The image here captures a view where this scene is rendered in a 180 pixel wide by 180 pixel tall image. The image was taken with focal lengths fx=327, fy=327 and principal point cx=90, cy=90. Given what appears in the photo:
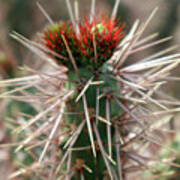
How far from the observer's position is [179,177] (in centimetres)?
167

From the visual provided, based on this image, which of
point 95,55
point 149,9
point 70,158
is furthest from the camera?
point 149,9

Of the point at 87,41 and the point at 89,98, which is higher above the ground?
the point at 87,41

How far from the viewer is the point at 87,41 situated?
40.2 inches

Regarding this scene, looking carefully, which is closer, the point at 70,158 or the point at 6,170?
the point at 70,158

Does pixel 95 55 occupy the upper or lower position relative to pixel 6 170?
upper

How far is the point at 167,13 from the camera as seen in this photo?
18.4 ft

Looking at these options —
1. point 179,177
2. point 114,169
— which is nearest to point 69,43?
point 114,169

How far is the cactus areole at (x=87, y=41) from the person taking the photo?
3.36 feet

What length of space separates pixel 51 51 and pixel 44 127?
0.27 metres

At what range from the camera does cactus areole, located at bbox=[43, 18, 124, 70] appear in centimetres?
103

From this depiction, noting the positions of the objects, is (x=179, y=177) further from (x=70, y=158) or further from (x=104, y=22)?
(x=104, y=22)

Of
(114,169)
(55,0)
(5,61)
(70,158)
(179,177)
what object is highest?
(55,0)

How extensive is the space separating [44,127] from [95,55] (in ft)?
1.09

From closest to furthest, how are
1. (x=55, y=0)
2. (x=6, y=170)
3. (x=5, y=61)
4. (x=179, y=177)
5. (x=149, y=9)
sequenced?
(x=179, y=177)
(x=6, y=170)
(x=5, y=61)
(x=149, y=9)
(x=55, y=0)
